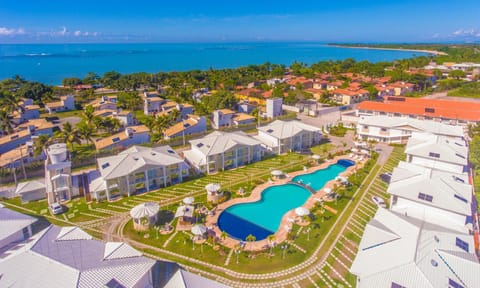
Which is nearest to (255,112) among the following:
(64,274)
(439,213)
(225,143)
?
(225,143)

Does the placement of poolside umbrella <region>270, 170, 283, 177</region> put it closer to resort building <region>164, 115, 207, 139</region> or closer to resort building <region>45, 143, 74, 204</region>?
resort building <region>164, 115, 207, 139</region>

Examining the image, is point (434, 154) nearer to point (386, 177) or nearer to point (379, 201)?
point (386, 177)

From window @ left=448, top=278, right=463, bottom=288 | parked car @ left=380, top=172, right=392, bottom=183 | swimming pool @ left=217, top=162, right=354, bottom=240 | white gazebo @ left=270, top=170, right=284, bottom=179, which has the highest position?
window @ left=448, top=278, right=463, bottom=288

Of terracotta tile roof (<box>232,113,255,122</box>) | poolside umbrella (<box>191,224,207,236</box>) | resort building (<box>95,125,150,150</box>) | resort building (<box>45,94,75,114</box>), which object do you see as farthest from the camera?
resort building (<box>45,94,75,114</box>)

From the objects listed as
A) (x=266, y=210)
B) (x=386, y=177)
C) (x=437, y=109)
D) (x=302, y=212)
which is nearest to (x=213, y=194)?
(x=266, y=210)

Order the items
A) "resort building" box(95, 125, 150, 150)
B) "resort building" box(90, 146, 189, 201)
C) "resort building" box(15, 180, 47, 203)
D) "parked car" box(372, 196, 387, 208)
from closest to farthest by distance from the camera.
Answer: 1. "parked car" box(372, 196, 387, 208)
2. "resort building" box(15, 180, 47, 203)
3. "resort building" box(90, 146, 189, 201)
4. "resort building" box(95, 125, 150, 150)

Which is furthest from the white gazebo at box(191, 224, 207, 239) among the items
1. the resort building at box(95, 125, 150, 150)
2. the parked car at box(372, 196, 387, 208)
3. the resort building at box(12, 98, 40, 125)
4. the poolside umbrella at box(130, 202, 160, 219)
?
the resort building at box(12, 98, 40, 125)

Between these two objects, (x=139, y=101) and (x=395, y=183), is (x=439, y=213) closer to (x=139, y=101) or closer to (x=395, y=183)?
(x=395, y=183)
